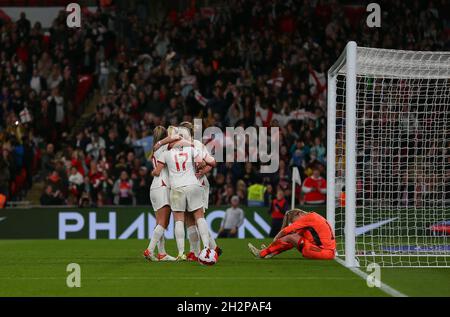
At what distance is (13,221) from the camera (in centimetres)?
2433

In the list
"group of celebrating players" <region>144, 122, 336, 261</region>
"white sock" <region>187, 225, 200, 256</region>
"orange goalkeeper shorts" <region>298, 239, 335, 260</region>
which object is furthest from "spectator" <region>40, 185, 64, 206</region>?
"orange goalkeeper shorts" <region>298, 239, 335, 260</region>

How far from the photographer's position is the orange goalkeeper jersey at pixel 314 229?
14859mm

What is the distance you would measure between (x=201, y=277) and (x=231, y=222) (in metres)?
11.6

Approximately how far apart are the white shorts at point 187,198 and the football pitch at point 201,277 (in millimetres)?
829

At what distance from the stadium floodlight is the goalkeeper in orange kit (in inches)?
18.6

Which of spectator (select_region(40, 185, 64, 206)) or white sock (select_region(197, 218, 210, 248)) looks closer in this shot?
white sock (select_region(197, 218, 210, 248))

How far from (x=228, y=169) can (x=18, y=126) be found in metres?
6.12

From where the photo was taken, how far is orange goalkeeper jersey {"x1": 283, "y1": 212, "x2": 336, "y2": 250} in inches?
585

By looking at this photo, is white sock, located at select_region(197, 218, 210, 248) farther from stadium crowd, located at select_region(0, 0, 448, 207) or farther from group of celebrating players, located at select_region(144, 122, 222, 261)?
stadium crowd, located at select_region(0, 0, 448, 207)

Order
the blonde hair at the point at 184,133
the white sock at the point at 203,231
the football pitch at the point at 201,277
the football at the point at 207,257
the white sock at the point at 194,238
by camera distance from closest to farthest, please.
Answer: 1. the football pitch at the point at 201,277
2. the football at the point at 207,257
3. the white sock at the point at 203,231
4. the blonde hair at the point at 184,133
5. the white sock at the point at 194,238

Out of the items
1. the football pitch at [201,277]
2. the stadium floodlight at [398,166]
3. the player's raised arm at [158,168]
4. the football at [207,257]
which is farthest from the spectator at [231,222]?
the football at [207,257]

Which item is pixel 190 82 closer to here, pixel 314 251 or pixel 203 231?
pixel 314 251

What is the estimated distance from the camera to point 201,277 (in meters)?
12.1

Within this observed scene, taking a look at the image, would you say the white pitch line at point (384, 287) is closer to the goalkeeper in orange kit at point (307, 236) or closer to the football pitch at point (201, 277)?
the football pitch at point (201, 277)
